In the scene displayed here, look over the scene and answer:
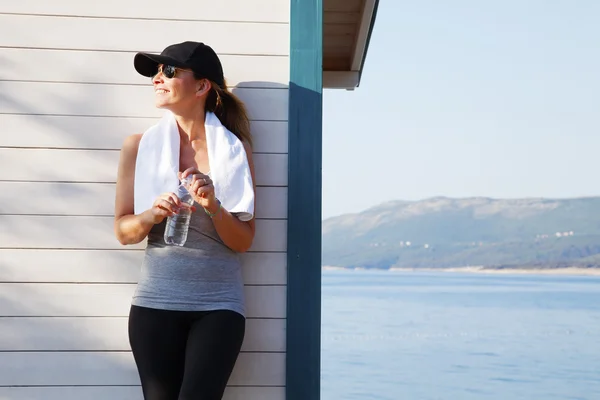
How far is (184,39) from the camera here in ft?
8.65

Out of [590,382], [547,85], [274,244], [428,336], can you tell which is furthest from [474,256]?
[274,244]

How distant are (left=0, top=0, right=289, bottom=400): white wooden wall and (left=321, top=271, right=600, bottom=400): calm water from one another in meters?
4.23

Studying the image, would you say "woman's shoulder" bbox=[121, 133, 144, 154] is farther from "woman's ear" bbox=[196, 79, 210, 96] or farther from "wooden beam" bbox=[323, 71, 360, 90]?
"wooden beam" bbox=[323, 71, 360, 90]

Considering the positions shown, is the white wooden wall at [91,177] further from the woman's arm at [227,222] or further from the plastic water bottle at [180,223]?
the plastic water bottle at [180,223]

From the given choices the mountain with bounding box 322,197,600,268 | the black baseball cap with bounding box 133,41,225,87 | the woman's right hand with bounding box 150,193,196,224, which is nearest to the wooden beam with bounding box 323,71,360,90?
the black baseball cap with bounding box 133,41,225,87

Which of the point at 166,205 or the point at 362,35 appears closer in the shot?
the point at 166,205

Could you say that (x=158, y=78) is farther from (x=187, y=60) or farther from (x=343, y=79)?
(x=343, y=79)

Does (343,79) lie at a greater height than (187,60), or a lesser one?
greater

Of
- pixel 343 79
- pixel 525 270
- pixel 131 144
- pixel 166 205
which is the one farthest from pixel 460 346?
pixel 525 270

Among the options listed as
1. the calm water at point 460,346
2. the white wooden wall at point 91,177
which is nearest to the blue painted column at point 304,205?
the white wooden wall at point 91,177

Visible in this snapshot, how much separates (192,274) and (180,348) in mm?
193

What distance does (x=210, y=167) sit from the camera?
2404 mm

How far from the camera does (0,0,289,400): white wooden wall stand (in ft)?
8.32

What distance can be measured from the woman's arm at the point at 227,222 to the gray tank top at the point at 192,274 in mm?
43
